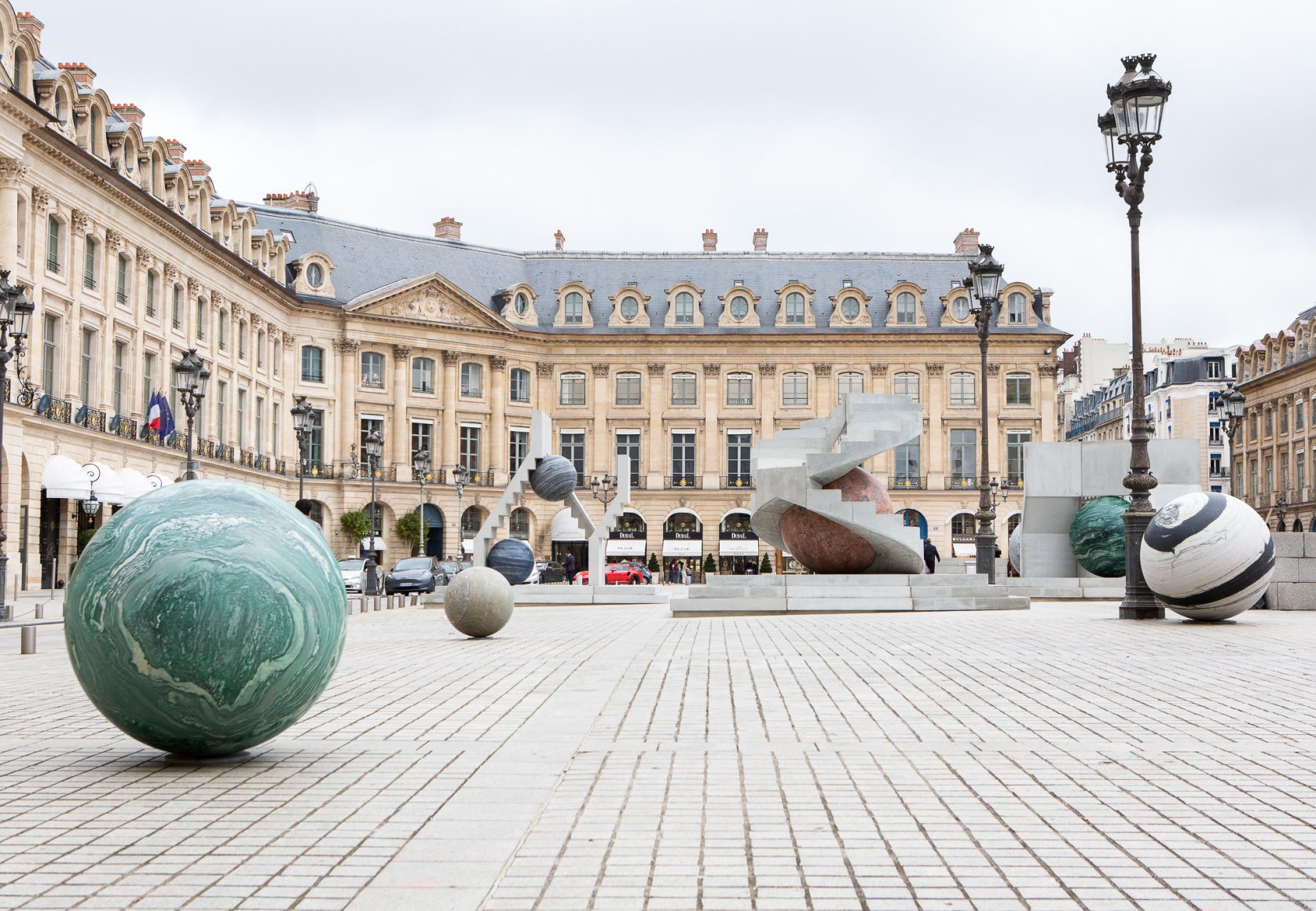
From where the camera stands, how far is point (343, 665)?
15195 millimetres

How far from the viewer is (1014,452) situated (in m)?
80.8

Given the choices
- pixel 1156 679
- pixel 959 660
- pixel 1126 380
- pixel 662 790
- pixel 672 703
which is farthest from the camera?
pixel 1126 380

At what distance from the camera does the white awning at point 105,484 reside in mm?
44438

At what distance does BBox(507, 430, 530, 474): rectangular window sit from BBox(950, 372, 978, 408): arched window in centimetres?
2473

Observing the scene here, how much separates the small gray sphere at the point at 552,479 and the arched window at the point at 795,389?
46783 millimetres

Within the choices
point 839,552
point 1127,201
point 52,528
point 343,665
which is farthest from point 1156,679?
point 52,528

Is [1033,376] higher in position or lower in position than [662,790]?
higher

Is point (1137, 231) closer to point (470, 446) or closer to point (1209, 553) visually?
point (1209, 553)

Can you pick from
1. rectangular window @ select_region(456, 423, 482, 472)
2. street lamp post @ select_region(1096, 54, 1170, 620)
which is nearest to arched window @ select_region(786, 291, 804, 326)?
rectangular window @ select_region(456, 423, 482, 472)

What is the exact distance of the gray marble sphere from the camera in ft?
64.8

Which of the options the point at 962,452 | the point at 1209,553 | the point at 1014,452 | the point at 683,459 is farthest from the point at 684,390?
the point at 1209,553

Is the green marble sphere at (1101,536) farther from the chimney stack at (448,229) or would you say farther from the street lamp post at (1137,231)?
the chimney stack at (448,229)

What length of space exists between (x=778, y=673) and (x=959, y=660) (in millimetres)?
2289

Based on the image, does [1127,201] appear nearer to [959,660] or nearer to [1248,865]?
[959,660]
